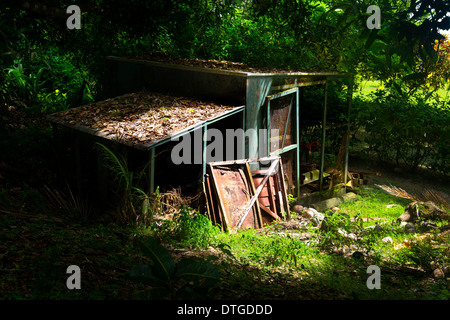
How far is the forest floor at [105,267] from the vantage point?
4.08 metres

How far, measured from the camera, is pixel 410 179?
11.8 metres

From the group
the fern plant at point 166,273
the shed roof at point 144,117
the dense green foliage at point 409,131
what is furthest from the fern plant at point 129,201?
the dense green foliage at point 409,131

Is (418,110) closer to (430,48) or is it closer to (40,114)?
(430,48)

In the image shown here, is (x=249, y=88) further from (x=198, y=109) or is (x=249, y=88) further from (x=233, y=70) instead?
(x=198, y=109)

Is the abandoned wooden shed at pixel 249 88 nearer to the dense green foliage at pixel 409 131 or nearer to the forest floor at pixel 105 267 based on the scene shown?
the dense green foliage at pixel 409 131

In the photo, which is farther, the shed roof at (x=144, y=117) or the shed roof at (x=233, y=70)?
the shed roof at (x=233, y=70)

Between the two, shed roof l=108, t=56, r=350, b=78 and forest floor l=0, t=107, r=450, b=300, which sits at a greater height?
shed roof l=108, t=56, r=350, b=78

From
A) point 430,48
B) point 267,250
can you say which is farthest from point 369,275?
point 430,48

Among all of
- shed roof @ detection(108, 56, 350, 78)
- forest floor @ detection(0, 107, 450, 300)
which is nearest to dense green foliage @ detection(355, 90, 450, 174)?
shed roof @ detection(108, 56, 350, 78)

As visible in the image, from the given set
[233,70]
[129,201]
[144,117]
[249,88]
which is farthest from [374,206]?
[129,201]

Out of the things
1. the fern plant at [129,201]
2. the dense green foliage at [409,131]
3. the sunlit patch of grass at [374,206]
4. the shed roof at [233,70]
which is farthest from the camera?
the dense green foliage at [409,131]

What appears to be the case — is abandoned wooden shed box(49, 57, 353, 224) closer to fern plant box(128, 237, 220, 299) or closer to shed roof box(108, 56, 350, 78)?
shed roof box(108, 56, 350, 78)

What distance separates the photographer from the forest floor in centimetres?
408

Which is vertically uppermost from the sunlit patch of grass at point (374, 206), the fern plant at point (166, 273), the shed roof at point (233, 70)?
the shed roof at point (233, 70)
